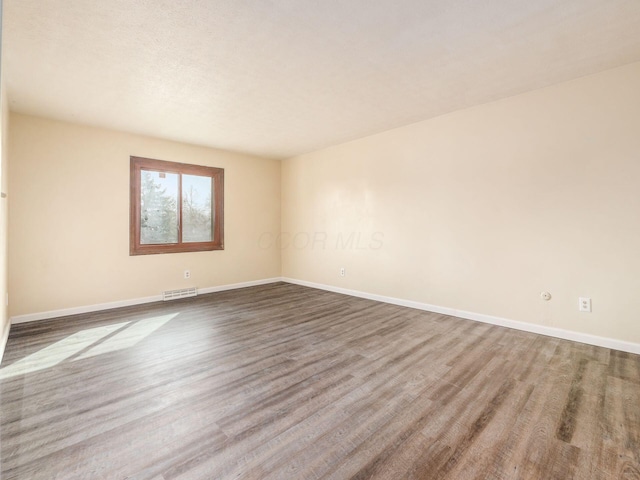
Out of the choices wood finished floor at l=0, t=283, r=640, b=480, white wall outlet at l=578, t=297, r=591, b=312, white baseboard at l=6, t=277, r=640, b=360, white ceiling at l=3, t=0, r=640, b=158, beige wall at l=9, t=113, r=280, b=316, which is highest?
white ceiling at l=3, t=0, r=640, b=158

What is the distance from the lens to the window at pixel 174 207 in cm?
442

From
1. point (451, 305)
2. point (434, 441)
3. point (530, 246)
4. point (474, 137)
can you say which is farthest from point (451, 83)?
point (434, 441)

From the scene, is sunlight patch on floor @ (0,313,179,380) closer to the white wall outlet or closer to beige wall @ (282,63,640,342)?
beige wall @ (282,63,640,342)

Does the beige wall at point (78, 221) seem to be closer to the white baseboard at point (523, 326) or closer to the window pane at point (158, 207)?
the window pane at point (158, 207)

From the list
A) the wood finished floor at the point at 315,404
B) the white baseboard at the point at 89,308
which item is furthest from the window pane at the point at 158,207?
the wood finished floor at the point at 315,404

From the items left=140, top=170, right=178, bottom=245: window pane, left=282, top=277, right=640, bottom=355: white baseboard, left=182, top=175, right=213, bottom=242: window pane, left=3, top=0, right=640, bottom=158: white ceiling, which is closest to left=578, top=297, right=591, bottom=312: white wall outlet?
left=282, top=277, right=640, bottom=355: white baseboard

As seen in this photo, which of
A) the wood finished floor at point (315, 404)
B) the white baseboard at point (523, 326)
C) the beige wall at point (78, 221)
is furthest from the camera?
the beige wall at point (78, 221)

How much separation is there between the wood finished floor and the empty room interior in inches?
0.7

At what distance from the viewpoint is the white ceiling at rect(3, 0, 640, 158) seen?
6.45ft

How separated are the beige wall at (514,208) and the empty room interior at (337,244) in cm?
2

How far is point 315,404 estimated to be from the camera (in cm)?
189

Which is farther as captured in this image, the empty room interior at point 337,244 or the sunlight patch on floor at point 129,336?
the sunlight patch on floor at point 129,336

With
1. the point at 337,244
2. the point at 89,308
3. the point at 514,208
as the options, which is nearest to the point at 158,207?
the point at 89,308

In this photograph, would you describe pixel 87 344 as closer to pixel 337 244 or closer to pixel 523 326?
pixel 337 244
